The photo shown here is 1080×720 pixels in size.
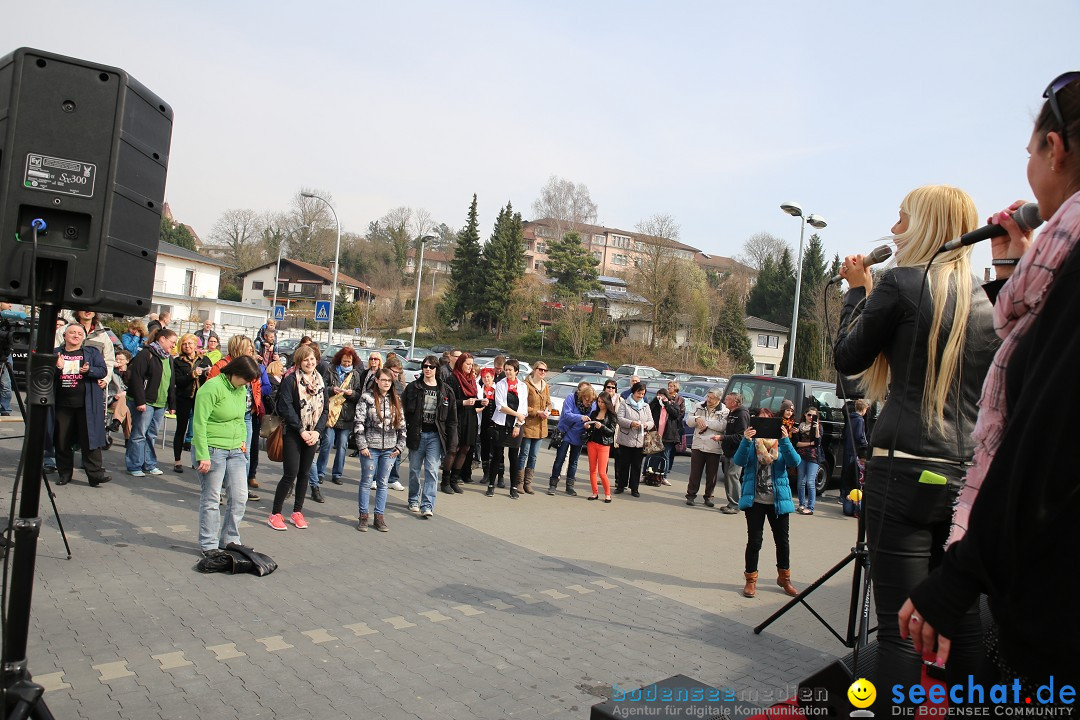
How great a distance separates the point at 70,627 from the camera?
5180 mm

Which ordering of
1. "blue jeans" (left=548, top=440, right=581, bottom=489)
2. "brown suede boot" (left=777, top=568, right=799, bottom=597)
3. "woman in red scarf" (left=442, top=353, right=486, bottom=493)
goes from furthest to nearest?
"blue jeans" (left=548, top=440, right=581, bottom=489) < "woman in red scarf" (left=442, top=353, right=486, bottom=493) < "brown suede boot" (left=777, top=568, right=799, bottom=597)

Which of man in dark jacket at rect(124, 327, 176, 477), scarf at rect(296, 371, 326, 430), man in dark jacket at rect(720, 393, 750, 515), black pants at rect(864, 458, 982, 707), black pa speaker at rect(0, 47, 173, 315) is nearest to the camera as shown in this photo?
black pants at rect(864, 458, 982, 707)

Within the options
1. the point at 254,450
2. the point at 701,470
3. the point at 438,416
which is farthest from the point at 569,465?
the point at 254,450

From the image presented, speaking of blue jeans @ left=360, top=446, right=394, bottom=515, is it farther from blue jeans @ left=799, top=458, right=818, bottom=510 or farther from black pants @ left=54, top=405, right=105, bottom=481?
blue jeans @ left=799, top=458, right=818, bottom=510

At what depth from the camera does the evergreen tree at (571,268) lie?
69.0m

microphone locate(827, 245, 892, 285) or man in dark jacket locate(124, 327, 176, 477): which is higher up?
microphone locate(827, 245, 892, 285)

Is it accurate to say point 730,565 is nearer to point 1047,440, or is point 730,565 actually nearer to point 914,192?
point 914,192

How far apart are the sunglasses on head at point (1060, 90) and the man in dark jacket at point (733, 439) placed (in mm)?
10569

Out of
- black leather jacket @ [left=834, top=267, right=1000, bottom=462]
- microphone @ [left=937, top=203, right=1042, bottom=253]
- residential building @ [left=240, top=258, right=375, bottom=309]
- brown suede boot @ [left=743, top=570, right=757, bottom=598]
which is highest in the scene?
residential building @ [left=240, top=258, right=375, bottom=309]

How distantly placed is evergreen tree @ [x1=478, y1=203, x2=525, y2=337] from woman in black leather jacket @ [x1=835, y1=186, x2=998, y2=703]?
218 feet

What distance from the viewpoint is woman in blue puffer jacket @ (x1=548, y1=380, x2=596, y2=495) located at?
12914mm

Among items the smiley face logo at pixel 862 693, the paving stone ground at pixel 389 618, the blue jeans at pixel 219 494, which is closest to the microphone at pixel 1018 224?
the smiley face logo at pixel 862 693

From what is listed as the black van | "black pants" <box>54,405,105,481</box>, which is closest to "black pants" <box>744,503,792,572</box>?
the black van

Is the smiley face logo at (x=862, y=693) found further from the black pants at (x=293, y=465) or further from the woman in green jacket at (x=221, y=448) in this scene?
the black pants at (x=293, y=465)
